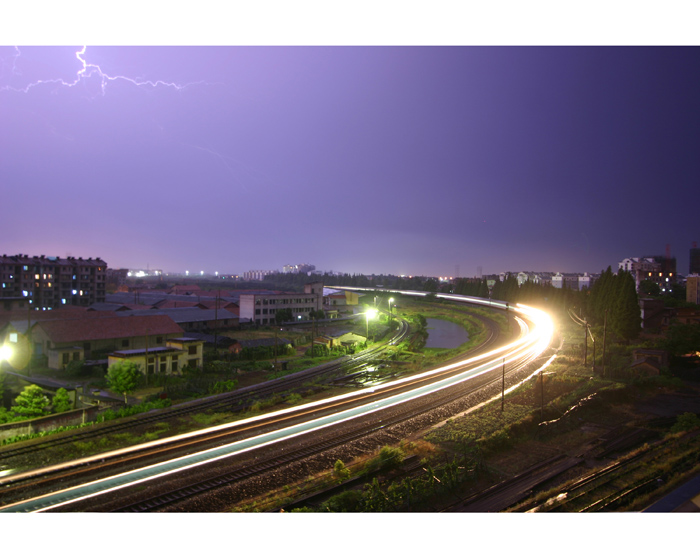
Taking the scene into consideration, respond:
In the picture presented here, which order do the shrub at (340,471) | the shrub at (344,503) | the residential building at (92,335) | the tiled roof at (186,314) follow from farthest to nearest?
the tiled roof at (186,314) → the residential building at (92,335) → the shrub at (340,471) → the shrub at (344,503)

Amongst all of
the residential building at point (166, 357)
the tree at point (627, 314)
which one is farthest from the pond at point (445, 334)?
the residential building at point (166, 357)

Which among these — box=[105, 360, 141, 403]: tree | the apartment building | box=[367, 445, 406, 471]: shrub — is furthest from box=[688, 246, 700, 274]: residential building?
the apartment building

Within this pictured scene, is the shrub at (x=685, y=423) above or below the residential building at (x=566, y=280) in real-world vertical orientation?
below

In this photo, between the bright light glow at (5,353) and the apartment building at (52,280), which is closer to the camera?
the bright light glow at (5,353)

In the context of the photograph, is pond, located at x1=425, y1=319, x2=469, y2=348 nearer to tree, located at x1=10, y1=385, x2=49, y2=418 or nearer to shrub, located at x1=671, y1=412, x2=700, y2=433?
shrub, located at x1=671, y1=412, x2=700, y2=433

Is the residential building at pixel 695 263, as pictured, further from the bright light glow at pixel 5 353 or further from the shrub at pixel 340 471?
the bright light glow at pixel 5 353

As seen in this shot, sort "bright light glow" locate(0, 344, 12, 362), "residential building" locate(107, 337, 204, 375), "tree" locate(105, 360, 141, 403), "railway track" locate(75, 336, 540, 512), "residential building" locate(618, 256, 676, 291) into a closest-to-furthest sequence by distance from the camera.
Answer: "railway track" locate(75, 336, 540, 512)
"tree" locate(105, 360, 141, 403)
"residential building" locate(107, 337, 204, 375)
"bright light glow" locate(0, 344, 12, 362)
"residential building" locate(618, 256, 676, 291)

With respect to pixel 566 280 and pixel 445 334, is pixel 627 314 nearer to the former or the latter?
pixel 445 334
